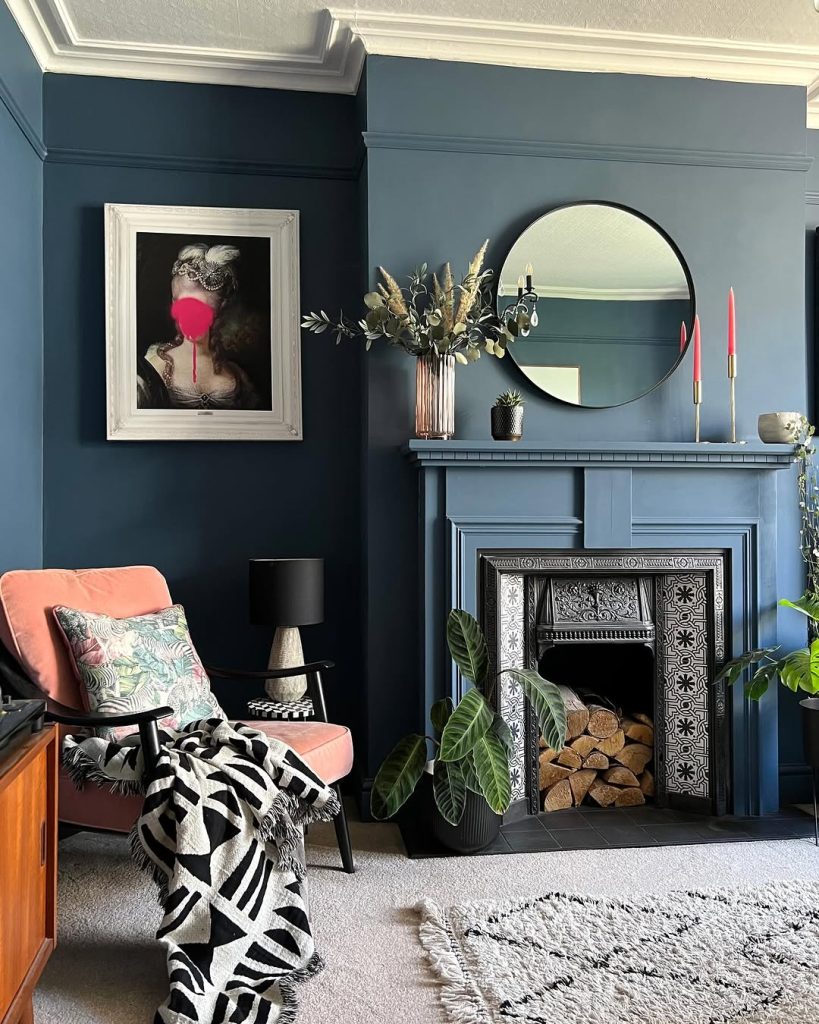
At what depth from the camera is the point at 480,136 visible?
124 inches

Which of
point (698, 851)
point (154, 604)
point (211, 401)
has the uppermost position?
point (211, 401)

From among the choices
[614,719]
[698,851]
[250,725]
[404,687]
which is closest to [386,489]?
A: [404,687]

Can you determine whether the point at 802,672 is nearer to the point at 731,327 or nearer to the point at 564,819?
the point at 564,819

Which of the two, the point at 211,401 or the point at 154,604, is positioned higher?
the point at 211,401

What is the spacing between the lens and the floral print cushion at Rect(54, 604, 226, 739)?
2359mm

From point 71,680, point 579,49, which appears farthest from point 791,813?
point 579,49

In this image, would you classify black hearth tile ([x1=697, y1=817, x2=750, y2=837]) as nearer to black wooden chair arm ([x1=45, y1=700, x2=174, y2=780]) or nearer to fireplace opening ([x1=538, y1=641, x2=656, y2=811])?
fireplace opening ([x1=538, y1=641, x2=656, y2=811])

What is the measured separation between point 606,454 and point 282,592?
1.25m

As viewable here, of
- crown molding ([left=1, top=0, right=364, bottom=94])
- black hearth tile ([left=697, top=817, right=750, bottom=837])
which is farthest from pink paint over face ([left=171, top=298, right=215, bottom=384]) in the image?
black hearth tile ([left=697, top=817, right=750, bottom=837])

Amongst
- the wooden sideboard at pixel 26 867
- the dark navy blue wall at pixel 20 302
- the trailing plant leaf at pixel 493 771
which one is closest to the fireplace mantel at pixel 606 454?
the trailing plant leaf at pixel 493 771

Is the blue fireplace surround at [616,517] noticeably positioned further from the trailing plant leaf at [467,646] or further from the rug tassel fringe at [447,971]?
the rug tassel fringe at [447,971]

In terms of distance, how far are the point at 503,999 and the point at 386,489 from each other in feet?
5.65

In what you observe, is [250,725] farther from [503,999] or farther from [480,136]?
[480,136]

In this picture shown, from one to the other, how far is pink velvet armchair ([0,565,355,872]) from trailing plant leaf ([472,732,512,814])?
399mm
